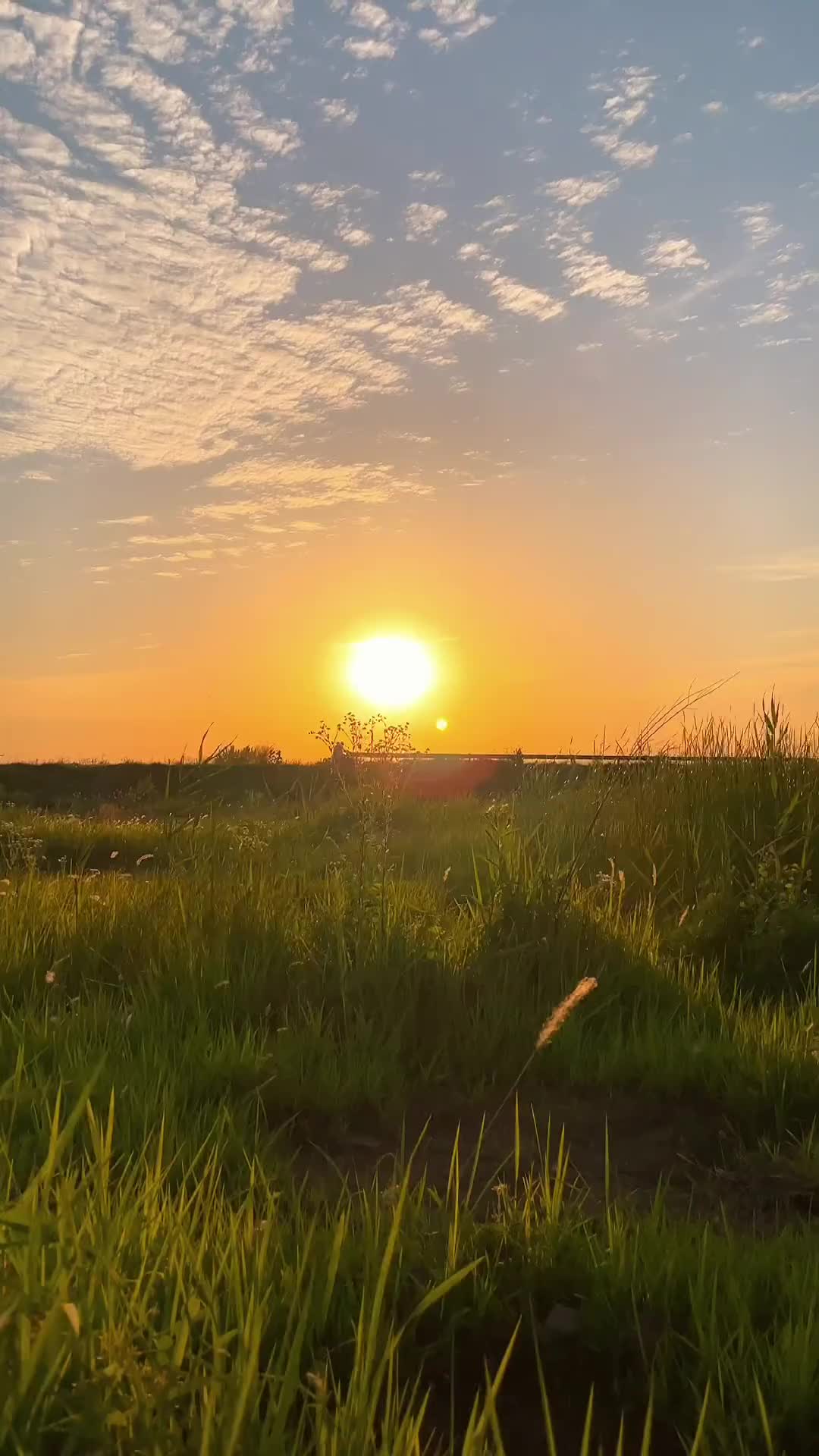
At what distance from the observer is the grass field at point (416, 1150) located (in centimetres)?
169

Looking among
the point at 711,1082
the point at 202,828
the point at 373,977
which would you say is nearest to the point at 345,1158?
the point at 373,977

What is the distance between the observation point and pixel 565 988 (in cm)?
423

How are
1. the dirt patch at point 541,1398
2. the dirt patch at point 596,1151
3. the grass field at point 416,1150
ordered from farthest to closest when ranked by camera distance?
the dirt patch at point 596,1151
the dirt patch at point 541,1398
the grass field at point 416,1150

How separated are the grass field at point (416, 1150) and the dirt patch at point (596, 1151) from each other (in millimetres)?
14

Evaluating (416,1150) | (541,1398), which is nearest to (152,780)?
(416,1150)

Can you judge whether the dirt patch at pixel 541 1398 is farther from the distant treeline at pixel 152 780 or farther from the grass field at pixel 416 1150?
the distant treeline at pixel 152 780

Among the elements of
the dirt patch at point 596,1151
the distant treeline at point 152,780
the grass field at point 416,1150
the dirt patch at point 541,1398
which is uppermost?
the distant treeline at point 152,780

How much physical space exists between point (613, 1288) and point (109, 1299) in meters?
1.02

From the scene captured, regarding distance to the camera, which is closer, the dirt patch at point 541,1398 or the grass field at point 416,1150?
the grass field at point 416,1150

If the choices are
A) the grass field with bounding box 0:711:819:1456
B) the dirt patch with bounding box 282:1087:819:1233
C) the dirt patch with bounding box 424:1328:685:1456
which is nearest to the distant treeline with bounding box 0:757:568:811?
the grass field with bounding box 0:711:819:1456

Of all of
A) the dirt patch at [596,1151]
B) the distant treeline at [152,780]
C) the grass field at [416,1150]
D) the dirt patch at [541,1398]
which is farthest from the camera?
the distant treeline at [152,780]

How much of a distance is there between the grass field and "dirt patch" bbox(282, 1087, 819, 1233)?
0.05 feet

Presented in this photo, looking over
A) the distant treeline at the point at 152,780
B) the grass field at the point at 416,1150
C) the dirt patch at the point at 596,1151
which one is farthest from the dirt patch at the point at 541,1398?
the distant treeline at the point at 152,780

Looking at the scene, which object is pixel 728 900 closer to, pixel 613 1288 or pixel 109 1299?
pixel 613 1288
